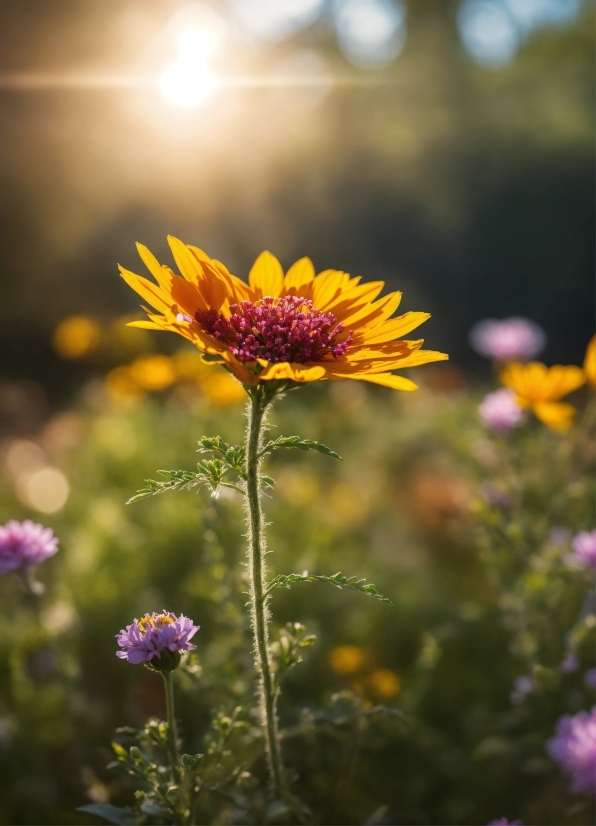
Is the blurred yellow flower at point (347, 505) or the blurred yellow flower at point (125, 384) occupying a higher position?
the blurred yellow flower at point (125, 384)

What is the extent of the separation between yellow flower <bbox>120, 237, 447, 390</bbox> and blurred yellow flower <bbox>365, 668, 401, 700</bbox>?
1.26 meters

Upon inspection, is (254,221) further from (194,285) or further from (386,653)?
(194,285)

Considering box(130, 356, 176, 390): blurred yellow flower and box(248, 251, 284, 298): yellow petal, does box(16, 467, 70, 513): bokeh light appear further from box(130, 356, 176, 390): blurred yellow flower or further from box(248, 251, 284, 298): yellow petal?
box(248, 251, 284, 298): yellow petal

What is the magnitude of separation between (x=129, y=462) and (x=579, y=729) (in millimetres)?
2468

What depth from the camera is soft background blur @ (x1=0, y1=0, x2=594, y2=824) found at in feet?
6.69

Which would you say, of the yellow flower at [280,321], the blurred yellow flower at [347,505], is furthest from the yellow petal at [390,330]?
the blurred yellow flower at [347,505]

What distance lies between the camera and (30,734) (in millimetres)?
2096

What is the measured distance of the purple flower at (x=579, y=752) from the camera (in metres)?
1.56

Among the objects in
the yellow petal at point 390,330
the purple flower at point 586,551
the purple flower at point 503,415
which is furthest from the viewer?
the purple flower at point 503,415

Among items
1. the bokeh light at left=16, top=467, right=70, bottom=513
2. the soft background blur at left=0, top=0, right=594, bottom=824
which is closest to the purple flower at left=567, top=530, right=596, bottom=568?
the soft background blur at left=0, top=0, right=594, bottom=824

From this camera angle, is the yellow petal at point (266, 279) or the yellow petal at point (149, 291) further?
the yellow petal at point (266, 279)

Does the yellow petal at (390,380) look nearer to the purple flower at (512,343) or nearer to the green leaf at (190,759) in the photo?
the green leaf at (190,759)

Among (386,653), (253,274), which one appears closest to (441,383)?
Answer: (386,653)

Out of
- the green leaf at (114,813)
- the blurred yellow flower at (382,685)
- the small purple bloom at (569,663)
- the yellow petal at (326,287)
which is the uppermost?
the yellow petal at (326,287)
